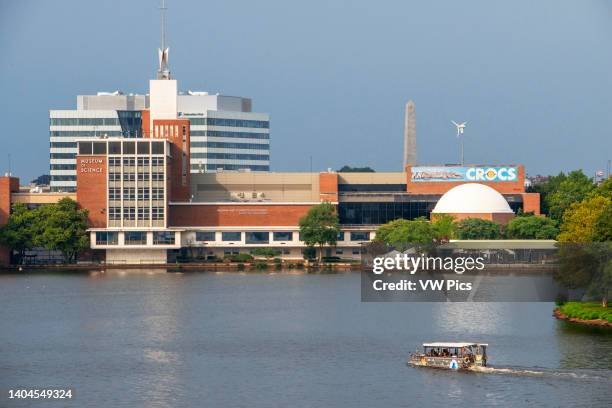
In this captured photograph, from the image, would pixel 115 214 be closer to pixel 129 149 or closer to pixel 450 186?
pixel 129 149

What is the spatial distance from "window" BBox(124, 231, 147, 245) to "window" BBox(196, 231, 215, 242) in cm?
952

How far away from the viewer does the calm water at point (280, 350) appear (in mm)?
64375

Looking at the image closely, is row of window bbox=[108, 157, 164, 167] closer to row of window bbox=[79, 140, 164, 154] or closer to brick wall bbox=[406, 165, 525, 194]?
row of window bbox=[79, 140, 164, 154]

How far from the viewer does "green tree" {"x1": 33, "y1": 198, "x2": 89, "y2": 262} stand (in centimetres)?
16488

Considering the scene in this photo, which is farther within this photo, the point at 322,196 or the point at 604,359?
the point at 322,196

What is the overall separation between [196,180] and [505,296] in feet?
271

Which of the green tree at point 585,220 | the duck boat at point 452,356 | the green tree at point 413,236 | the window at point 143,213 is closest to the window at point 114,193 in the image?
the window at point 143,213

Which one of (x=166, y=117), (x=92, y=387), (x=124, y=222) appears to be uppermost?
(x=166, y=117)

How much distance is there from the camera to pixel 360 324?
9325 cm

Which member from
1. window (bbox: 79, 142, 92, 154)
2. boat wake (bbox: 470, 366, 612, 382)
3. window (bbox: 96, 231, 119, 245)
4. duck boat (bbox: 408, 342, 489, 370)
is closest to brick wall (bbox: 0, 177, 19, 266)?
window (bbox: 79, 142, 92, 154)

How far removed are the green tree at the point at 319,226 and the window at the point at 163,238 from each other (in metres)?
16.9

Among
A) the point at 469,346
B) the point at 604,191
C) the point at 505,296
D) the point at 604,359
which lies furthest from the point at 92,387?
the point at 604,191

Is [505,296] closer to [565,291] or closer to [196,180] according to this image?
[565,291]

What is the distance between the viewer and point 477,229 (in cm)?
16612
